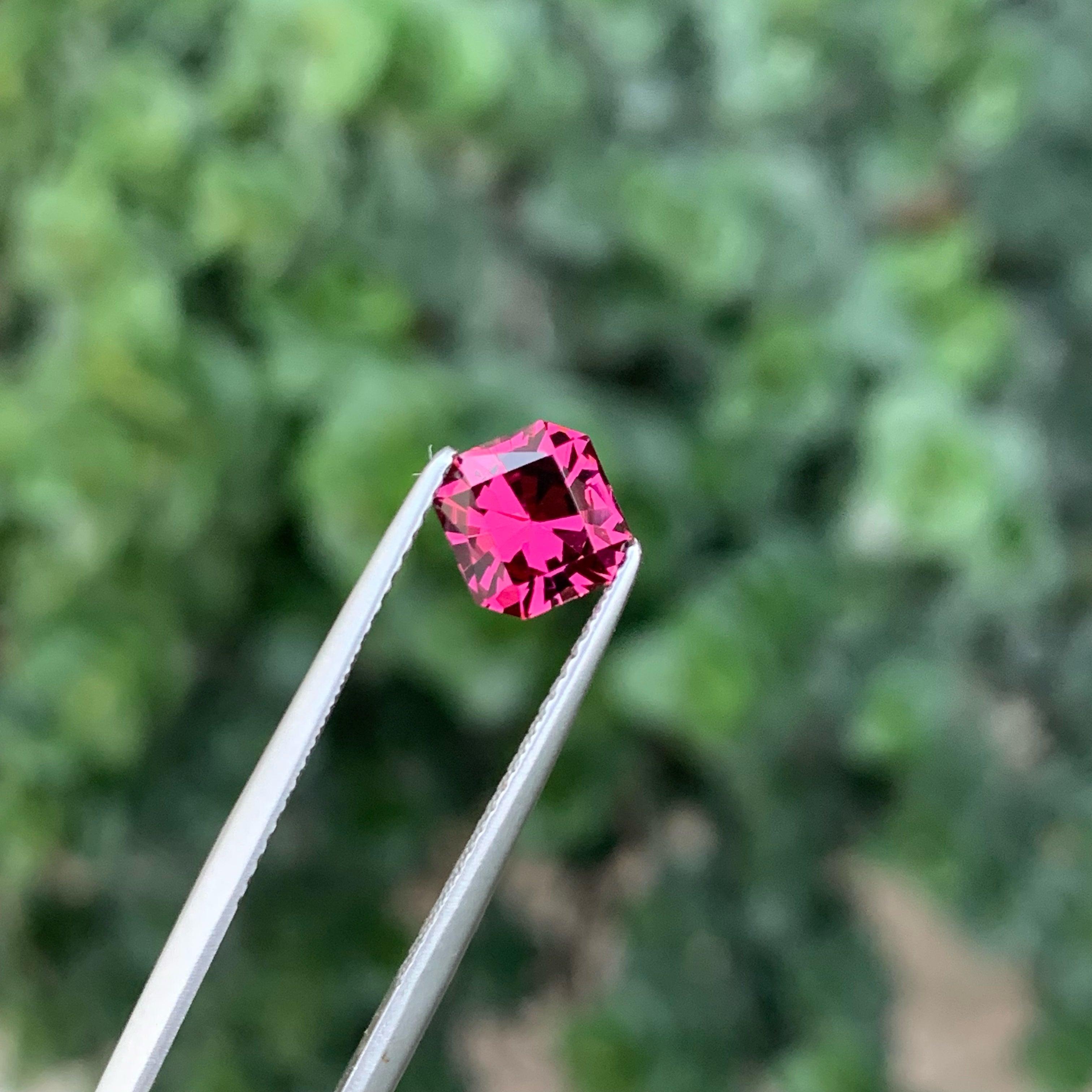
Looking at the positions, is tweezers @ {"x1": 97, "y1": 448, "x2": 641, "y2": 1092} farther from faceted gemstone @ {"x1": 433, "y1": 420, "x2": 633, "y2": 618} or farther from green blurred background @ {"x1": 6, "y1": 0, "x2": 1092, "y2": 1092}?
green blurred background @ {"x1": 6, "y1": 0, "x2": 1092, "y2": 1092}

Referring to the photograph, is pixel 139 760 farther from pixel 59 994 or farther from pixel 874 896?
pixel 874 896

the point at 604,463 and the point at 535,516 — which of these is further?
the point at 604,463

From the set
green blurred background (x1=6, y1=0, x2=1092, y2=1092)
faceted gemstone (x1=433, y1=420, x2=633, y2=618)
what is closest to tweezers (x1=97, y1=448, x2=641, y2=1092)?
faceted gemstone (x1=433, y1=420, x2=633, y2=618)

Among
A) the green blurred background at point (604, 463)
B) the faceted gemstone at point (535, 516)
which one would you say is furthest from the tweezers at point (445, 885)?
the green blurred background at point (604, 463)

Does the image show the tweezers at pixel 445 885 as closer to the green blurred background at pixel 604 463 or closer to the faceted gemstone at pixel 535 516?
the faceted gemstone at pixel 535 516

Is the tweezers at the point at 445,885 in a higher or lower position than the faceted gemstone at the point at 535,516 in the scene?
lower
